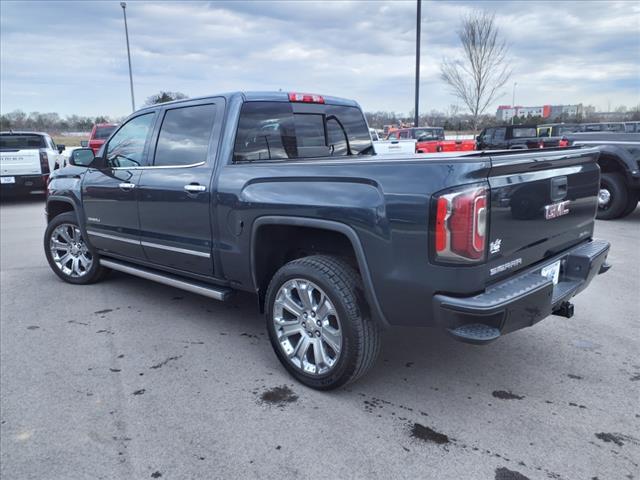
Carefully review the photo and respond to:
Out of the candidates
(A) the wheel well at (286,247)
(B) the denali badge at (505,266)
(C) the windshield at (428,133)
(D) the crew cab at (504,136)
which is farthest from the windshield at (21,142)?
(C) the windshield at (428,133)

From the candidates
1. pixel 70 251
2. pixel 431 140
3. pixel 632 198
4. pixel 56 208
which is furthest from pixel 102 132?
pixel 632 198

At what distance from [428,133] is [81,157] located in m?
18.1

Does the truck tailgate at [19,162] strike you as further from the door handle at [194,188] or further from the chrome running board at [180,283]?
the door handle at [194,188]

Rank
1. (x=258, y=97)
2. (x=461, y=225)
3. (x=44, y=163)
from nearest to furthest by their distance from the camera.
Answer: (x=461, y=225) → (x=258, y=97) → (x=44, y=163)

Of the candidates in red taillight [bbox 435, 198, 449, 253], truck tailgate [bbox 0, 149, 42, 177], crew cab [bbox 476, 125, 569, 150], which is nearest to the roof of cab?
red taillight [bbox 435, 198, 449, 253]

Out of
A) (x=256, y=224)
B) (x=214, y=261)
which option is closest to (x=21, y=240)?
(x=214, y=261)

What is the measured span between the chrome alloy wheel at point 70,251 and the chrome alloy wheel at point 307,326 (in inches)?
124

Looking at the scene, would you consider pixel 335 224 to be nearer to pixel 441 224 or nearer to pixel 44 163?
pixel 441 224

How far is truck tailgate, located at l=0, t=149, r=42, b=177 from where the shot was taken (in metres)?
12.2

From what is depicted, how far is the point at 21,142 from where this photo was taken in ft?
43.0

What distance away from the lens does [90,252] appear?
559 centimetres

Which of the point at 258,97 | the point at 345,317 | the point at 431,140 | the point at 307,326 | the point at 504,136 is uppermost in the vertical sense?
the point at 258,97

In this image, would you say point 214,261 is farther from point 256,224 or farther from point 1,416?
point 1,416

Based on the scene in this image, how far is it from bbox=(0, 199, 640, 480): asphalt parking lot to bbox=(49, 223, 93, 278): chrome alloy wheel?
99cm
